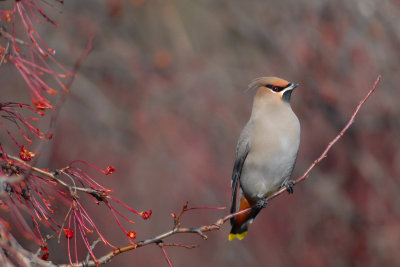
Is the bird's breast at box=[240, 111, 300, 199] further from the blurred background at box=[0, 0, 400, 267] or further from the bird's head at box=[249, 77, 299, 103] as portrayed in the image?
the blurred background at box=[0, 0, 400, 267]

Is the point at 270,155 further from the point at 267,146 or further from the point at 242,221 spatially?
the point at 242,221

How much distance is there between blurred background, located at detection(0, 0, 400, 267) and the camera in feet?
20.8

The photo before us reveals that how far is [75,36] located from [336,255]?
3999mm

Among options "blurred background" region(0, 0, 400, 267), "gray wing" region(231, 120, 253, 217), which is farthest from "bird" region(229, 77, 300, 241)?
"blurred background" region(0, 0, 400, 267)

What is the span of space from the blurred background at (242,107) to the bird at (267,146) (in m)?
2.01

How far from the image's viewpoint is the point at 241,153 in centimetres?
427

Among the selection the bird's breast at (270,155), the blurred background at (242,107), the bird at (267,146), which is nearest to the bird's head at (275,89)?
the bird at (267,146)

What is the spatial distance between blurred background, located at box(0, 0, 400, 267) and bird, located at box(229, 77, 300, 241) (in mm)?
2011

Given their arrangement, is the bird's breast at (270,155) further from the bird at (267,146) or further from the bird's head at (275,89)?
the bird's head at (275,89)

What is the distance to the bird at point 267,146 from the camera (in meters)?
3.97

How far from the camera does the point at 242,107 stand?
7336 mm

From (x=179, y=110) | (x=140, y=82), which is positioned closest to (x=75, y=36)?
(x=140, y=82)

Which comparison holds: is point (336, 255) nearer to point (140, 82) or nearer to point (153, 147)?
point (153, 147)

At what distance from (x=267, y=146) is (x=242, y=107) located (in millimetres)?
3318
